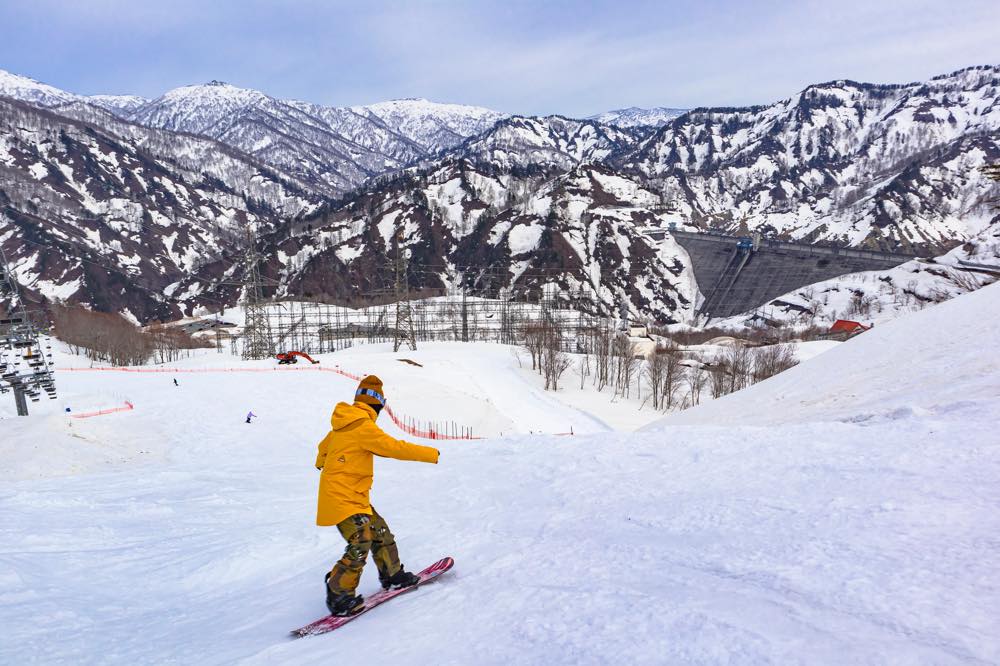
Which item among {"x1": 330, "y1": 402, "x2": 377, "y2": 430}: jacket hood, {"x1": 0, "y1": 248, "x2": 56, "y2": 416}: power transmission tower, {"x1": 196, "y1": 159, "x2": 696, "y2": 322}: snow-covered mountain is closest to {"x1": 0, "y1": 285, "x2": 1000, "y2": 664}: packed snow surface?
{"x1": 330, "y1": 402, "x2": 377, "y2": 430}: jacket hood

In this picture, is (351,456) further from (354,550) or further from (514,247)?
(514,247)

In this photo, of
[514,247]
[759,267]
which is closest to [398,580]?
[759,267]

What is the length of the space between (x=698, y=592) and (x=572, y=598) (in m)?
1.12

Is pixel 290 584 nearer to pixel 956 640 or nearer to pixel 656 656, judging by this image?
pixel 656 656

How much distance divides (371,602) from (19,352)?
2482cm

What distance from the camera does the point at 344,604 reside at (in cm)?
522

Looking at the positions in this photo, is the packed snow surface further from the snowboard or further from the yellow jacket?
the yellow jacket

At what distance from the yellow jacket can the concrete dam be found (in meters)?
138

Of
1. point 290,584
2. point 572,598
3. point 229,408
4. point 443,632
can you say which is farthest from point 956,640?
point 229,408

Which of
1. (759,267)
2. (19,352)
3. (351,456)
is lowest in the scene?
(351,456)

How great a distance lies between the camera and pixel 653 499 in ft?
24.5

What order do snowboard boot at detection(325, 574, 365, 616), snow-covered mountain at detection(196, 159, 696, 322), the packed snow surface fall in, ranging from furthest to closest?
snow-covered mountain at detection(196, 159, 696, 322), snowboard boot at detection(325, 574, 365, 616), the packed snow surface

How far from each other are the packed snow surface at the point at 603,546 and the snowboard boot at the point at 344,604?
0.28 meters

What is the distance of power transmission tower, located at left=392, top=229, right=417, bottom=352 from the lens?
59322 millimetres
